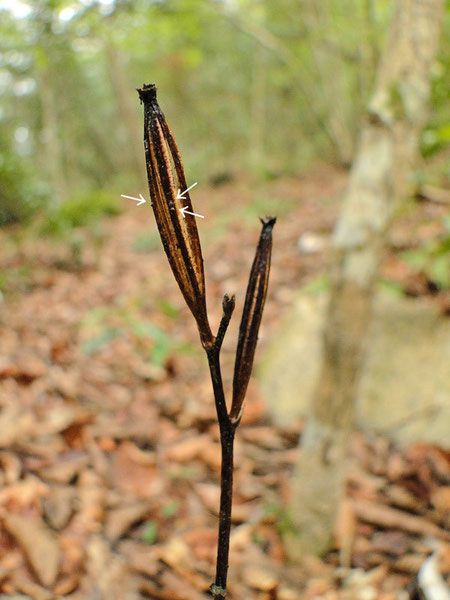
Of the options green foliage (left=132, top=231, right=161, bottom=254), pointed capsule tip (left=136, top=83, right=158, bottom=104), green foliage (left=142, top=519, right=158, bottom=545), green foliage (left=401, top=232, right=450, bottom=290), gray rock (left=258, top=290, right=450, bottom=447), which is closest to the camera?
pointed capsule tip (left=136, top=83, right=158, bottom=104)

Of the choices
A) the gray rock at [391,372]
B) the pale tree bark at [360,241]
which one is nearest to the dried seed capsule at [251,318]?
the pale tree bark at [360,241]

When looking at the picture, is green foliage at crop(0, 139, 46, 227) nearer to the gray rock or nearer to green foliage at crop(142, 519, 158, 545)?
the gray rock

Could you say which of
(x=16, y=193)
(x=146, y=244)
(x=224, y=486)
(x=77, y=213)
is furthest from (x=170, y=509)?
(x=77, y=213)

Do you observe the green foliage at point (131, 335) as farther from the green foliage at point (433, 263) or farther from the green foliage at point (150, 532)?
the green foliage at point (433, 263)

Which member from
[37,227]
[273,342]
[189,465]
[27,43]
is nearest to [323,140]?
[27,43]

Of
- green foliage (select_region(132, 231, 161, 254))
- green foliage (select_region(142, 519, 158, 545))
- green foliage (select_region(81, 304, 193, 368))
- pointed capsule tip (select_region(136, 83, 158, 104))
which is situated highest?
green foliage (select_region(132, 231, 161, 254))

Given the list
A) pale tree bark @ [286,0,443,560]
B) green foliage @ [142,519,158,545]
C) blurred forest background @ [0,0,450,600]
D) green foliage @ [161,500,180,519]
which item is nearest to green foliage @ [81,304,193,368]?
blurred forest background @ [0,0,450,600]

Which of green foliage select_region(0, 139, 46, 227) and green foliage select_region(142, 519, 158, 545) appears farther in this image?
green foliage select_region(0, 139, 46, 227)
